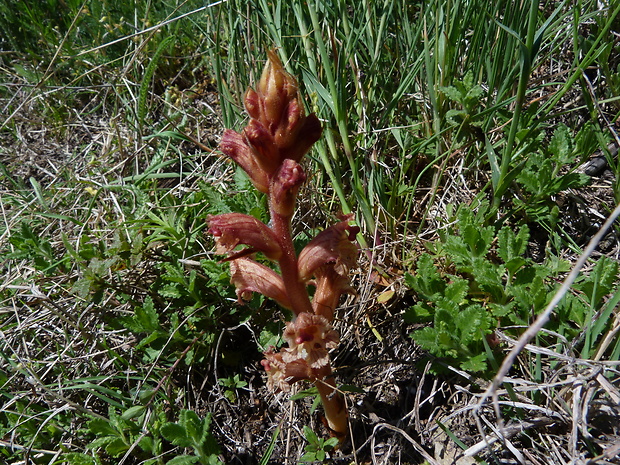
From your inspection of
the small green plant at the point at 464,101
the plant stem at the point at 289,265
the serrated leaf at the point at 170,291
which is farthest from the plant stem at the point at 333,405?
the small green plant at the point at 464,101

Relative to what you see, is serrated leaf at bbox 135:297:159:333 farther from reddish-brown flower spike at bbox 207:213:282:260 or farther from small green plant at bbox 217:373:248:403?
reddish-brown flower spike at bbox 207:213:282:260

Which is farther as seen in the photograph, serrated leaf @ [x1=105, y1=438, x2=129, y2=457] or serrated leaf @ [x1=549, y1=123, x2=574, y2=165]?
serrated leaf @ [x1=549, y1=123, x2=574, y2=165]

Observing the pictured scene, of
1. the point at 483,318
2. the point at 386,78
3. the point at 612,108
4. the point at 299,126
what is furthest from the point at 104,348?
the point at 612,108

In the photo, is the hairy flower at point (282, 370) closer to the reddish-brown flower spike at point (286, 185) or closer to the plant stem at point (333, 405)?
the plant stem at point (333, 405)

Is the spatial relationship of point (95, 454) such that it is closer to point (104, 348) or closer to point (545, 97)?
point (104, 348)

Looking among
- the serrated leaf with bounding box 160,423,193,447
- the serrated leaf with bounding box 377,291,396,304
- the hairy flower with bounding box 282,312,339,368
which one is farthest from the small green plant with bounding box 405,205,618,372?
the serrated leaf with bounding box 160,423,193,447

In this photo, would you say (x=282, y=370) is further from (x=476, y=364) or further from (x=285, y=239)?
(x=476, y=364)

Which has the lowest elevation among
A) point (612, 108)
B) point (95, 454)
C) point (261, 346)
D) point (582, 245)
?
point (95, 454)
